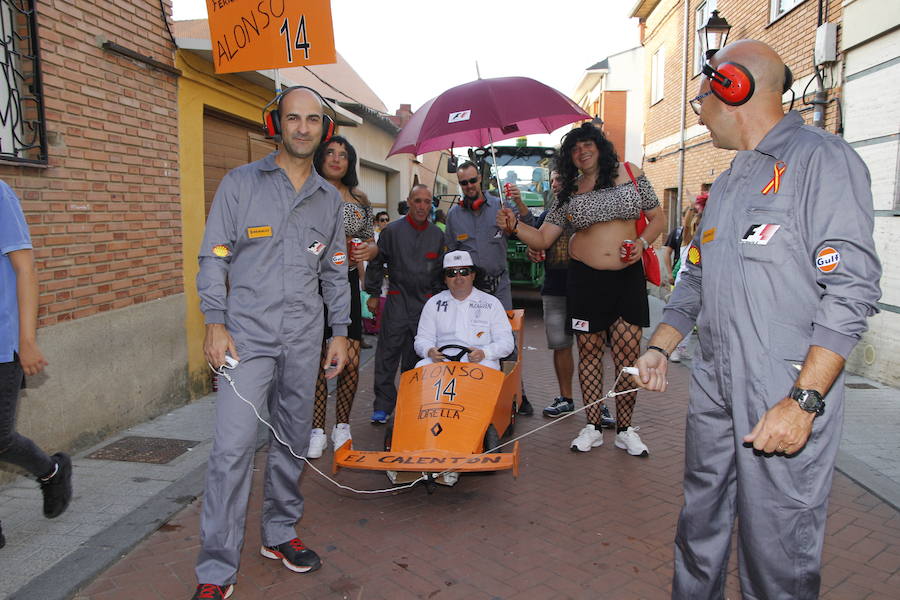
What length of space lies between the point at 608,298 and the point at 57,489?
3.76 m

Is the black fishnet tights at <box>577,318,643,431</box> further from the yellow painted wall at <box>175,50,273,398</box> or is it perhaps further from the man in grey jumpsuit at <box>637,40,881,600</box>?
the yellow painted wall at <box>175,50,273,398</box>

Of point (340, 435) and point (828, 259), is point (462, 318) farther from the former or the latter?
point (828, 259)

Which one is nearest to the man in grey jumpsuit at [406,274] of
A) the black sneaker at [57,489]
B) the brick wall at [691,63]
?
the black sneaker at [57,489]

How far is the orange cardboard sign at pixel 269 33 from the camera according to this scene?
5004mm

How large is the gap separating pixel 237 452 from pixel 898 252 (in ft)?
23.4

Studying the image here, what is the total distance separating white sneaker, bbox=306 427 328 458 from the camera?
5.12 m

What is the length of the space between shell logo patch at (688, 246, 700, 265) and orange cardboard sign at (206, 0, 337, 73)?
11.3ft

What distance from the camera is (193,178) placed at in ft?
22.5

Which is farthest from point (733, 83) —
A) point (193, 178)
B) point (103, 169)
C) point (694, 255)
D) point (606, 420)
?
point (193, 178)

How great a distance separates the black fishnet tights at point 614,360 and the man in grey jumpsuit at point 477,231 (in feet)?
3.86

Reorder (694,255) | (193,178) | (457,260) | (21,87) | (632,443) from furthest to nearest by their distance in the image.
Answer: (193,178), (457,260), (632,443), (21,87), (694,255)

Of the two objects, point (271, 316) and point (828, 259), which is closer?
point (828, 259)

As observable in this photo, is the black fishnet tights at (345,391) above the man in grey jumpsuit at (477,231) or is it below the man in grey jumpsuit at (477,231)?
below

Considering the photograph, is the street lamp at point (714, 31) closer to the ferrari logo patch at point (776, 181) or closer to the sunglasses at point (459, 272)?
the sunglasses at point (459, 272)
